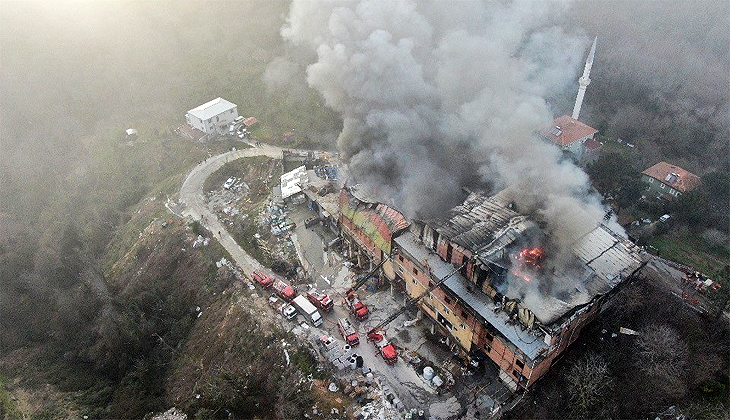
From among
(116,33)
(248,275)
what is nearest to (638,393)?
(248,275)

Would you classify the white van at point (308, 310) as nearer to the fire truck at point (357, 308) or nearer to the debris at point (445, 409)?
the fire truck at point (357, 308)

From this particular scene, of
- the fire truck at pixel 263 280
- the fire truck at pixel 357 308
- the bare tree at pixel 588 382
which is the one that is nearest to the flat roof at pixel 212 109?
the fire truck at pixel 263 280

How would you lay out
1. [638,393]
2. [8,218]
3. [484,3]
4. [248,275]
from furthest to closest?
[8,218]
[484,3]
[248,275]
[638,393]

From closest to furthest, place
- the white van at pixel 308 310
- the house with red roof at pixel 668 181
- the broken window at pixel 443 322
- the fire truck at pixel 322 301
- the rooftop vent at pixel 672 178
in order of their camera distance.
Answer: the broken window at pixel 443 322 < the white van at pixel 308 310 < the fire truck at pixel 322 301 < the house with red roof at pixel 668 181 < the rooftop vent at pixel 672 178

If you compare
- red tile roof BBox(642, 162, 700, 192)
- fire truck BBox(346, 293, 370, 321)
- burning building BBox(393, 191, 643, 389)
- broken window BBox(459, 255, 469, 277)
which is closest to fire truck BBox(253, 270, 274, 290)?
fire truck BBox(346, 293, 370, 321)

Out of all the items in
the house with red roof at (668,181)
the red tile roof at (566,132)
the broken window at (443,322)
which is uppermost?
the broken window at (443,322)

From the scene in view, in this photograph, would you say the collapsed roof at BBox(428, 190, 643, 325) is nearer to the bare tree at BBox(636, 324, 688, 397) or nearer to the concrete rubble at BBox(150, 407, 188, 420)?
the bare tree at BBox(636, 324, 688, 397)

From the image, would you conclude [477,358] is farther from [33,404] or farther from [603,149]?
[603,149]
